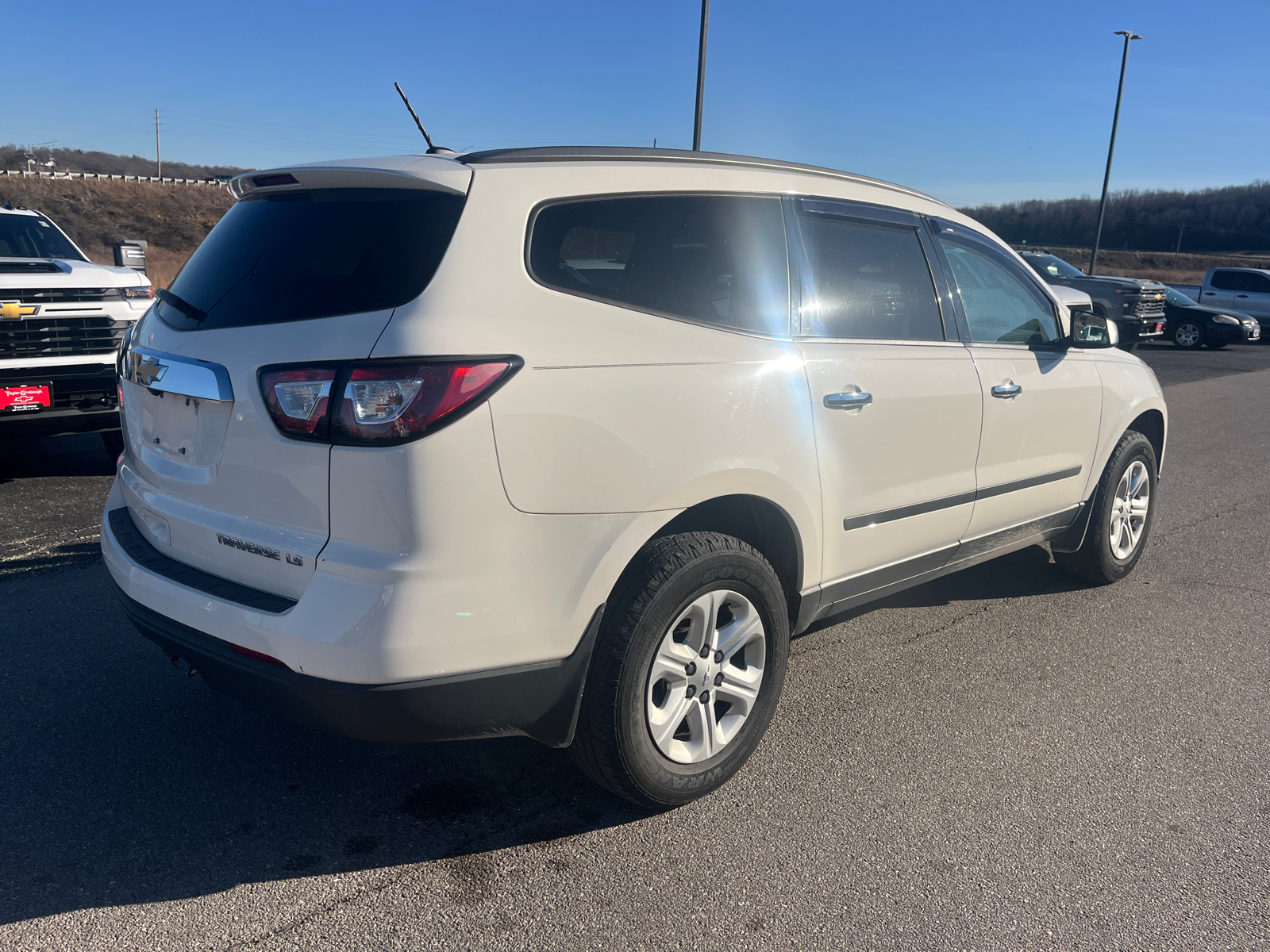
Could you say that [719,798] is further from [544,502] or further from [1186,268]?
[1186,268]

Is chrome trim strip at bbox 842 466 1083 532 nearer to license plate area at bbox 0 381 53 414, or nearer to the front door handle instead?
the front door handle

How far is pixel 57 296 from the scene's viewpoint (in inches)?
260

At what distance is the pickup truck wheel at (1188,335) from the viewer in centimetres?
2311

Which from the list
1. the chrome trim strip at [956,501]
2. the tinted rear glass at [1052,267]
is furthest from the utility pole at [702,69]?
the chrome trim strip at [956,501]

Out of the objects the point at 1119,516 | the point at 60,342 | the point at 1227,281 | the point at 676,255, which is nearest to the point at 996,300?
the point at 1119,516

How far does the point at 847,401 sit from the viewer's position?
3107mm

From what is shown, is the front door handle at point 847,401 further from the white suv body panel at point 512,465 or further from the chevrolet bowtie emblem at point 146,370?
the chevrolet bowtie emblem at point 146,370

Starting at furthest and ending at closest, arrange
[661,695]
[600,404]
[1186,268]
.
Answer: [1186,268], [661,695], [600,404]

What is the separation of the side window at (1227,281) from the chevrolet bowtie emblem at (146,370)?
2839cm

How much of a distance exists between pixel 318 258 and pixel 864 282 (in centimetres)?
189

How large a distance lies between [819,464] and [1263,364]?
69.4ft

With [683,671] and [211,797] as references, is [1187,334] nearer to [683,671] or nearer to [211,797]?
[683,671]

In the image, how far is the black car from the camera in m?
22.7

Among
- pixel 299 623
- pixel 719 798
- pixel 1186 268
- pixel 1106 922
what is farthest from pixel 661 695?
pixel 1186 268
